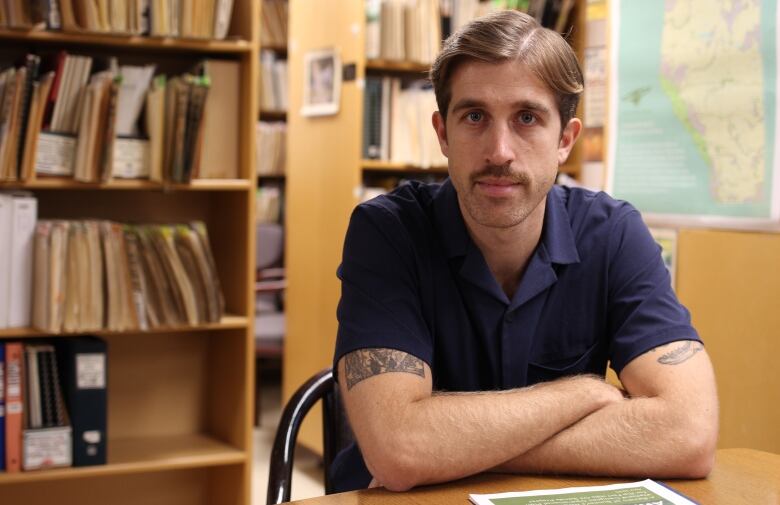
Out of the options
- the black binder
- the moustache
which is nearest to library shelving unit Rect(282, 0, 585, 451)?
the black binder

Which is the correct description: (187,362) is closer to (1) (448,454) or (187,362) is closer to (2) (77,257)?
(2) (77,257)

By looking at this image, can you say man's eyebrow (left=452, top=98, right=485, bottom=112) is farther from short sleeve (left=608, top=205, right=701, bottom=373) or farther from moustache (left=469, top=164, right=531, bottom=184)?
short sleeve (left=608, top=205, right=701, bottom=373)

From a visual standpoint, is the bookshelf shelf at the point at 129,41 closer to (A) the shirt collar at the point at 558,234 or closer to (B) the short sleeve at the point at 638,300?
(A) the shirt collar at the point at 558,234

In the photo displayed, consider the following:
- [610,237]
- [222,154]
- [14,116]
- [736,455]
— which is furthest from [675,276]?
[14,116]

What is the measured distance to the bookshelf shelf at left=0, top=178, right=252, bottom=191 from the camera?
8.98 ft

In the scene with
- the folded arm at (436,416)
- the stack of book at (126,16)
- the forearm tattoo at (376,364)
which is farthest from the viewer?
the stack of book at (126,16)

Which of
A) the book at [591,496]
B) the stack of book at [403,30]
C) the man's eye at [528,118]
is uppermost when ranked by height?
the stack of book at [403,30]

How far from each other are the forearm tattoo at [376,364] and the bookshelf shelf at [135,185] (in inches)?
59.7

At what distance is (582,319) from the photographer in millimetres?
1727

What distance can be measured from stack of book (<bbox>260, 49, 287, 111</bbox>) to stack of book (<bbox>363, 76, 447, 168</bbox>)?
7.62ft

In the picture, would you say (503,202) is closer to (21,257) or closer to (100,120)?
(100,120)

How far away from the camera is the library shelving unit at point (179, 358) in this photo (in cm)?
294

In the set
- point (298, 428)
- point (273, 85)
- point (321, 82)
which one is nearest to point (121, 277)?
point (298, 428)

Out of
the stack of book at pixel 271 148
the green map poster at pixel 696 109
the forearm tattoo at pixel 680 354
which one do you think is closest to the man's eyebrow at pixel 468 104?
the forearm tattoo at pixel 680 354
